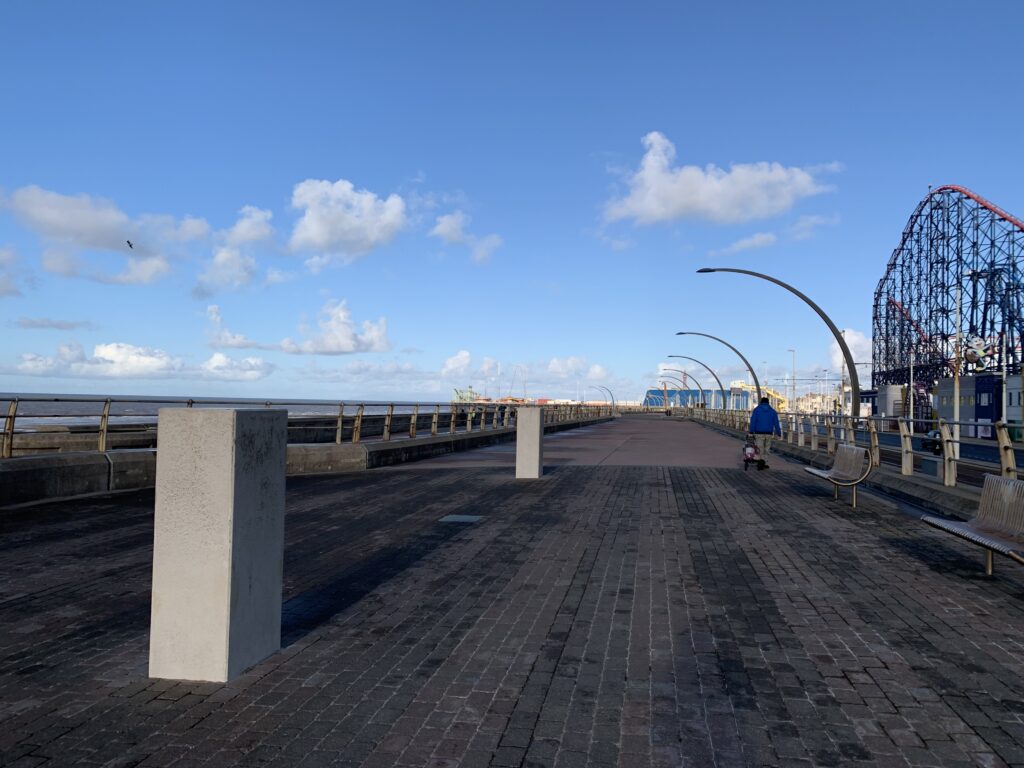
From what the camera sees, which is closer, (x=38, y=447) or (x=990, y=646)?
(x=990, y=646)

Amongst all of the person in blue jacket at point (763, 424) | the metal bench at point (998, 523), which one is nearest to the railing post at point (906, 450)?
the person in blue jacket at point (763, 424)

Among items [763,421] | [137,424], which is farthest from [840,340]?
[137,424]

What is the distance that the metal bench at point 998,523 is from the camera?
6.00 meters

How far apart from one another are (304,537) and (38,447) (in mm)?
16820

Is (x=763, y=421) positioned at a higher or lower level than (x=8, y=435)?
higher

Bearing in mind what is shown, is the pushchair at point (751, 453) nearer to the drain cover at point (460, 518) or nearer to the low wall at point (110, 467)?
the low wall at point (110, 467)

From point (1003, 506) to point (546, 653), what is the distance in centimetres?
453

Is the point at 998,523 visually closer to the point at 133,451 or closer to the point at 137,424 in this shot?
the point at 133,451

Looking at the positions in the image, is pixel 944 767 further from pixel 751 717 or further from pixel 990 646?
pixel 990 646

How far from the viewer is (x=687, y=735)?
3.45 m

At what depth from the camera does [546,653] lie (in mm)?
4559

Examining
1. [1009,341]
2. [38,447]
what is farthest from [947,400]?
[38,447]

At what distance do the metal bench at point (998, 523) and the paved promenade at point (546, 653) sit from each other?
1.37ft

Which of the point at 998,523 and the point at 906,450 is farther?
the point at 906,450
